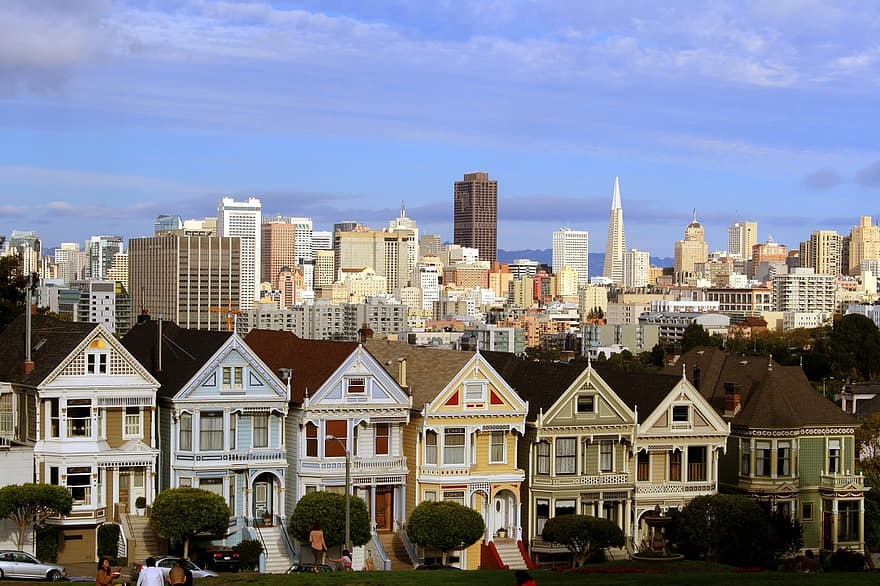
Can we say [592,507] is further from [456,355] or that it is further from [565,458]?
[456,355]

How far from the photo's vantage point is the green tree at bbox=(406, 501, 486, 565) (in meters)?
49.0

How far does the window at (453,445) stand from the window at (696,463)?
309 inches

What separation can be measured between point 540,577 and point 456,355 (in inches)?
574

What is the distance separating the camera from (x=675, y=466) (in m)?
54.7

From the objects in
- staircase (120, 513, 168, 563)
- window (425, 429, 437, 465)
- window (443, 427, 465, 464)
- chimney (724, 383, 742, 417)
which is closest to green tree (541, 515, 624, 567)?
window (443, 427, 465, 464)

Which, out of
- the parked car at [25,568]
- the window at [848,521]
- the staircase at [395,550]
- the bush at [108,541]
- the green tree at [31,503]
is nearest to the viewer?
the parked car at [25,568]

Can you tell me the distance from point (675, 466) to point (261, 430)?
13.5 m

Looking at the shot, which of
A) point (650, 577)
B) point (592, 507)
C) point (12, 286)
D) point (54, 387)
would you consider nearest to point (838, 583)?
point (650, 577)

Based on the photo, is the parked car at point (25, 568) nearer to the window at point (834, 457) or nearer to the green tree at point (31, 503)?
the green tree at point (31, 503)

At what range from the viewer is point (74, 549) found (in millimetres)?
48000

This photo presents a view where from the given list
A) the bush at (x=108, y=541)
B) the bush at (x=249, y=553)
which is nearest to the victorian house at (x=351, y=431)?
the bush at (x=249, y=553)

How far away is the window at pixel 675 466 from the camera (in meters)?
54.6

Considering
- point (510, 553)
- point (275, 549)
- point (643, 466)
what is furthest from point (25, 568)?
point (643, 466)

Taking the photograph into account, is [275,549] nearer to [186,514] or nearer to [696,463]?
[186,514]
